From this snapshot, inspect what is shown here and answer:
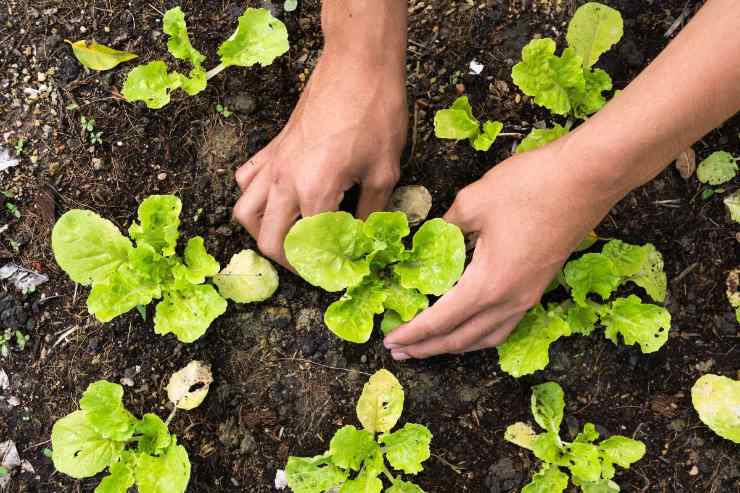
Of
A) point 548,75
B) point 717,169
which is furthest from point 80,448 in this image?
point 717,169

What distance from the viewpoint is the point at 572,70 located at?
186 centimetres

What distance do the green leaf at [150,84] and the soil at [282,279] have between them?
0.11 metres

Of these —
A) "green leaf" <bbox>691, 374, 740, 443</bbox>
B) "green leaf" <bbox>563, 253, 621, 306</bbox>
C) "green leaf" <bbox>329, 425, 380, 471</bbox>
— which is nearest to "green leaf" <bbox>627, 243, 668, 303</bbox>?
"green leaf" <bbox>563, 253, 621, 306</bbox>

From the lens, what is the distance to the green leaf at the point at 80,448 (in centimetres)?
177

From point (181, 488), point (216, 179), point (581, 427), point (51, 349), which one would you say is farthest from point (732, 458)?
point (51, 349)

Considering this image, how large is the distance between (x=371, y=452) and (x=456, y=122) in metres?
0.92

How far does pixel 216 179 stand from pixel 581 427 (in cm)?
126

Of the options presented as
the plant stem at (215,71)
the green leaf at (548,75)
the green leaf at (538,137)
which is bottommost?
the green leaf at (538,137)

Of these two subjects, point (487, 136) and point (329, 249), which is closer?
point (329, 249)

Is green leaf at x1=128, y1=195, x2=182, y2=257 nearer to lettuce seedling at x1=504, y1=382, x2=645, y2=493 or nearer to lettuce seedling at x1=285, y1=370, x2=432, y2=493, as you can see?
lettuce seedling at x1=285, y1=370, x2=432, y2=493

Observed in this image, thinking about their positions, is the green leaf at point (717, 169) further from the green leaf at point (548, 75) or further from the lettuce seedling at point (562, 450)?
the lettuce seedling at point (562, 450)

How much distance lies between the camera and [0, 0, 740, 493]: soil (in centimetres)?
192

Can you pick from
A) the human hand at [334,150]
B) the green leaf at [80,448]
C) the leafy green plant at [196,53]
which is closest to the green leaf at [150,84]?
the leafy green plant at [196,53]

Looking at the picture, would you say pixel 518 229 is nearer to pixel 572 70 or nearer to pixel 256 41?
pixel 572 70
